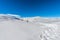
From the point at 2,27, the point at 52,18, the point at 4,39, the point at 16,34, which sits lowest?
the point at 4,39

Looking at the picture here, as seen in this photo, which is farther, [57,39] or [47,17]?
[47,17]

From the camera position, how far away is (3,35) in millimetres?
2031

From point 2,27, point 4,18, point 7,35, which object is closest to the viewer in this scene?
point 7,35

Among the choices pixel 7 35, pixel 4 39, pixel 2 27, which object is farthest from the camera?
pixel 2 27

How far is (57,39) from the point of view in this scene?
98.2 inches

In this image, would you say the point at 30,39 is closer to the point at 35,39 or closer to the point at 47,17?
the point at 35,39

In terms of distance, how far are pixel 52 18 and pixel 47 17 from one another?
1.05 ft

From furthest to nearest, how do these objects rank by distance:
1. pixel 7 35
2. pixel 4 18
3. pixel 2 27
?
pixel 4 18, pixel 2 27, pixel 7 35

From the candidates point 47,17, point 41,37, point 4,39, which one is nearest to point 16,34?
point 4,39

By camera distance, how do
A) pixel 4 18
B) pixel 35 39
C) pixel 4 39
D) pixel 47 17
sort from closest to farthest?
pixel 4 39
pixel 35 39
pixel 4 18
pixel 47 17

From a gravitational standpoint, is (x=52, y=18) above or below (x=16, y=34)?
above

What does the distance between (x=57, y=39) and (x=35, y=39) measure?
1.84 ft

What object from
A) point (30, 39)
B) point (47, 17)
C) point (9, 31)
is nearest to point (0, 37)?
point (9, 31)

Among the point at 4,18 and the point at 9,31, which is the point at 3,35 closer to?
the point at 9,31
